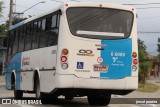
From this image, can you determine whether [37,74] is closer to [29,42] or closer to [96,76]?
[29,42]

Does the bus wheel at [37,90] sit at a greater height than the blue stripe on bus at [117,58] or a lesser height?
lesser

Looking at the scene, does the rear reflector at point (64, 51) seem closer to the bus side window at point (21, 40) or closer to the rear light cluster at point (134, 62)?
the rear light cluster at point (134, 62)

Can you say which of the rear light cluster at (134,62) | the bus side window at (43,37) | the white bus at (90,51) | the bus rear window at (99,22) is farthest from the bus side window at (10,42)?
Result: the rear light cluster at (134,62)

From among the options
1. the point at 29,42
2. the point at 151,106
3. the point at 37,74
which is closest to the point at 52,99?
the point at 37,74

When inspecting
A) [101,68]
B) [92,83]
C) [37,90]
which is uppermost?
[101,68]

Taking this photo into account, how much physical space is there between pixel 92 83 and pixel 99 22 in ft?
6.46

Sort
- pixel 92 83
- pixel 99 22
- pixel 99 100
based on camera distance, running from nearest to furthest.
Result: pixel 92 83
pixel 99 22
pixel 99 100

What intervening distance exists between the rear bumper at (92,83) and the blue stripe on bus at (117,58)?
158 millimetres

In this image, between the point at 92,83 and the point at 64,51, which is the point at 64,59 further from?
the point at 92,83

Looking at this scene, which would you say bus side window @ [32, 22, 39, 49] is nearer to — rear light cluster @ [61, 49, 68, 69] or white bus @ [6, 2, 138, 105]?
white bus @ [6, 2, 138, 105]

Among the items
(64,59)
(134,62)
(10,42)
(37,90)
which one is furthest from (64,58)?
(10,42)

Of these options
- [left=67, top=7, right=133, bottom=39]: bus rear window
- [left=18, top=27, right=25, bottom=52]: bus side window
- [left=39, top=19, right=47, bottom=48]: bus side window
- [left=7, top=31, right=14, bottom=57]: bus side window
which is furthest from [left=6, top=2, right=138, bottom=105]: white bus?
[left=7, top=31, right=14, bottom=57]: bus side window

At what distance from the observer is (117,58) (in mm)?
15234

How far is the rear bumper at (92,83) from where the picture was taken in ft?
47.9
